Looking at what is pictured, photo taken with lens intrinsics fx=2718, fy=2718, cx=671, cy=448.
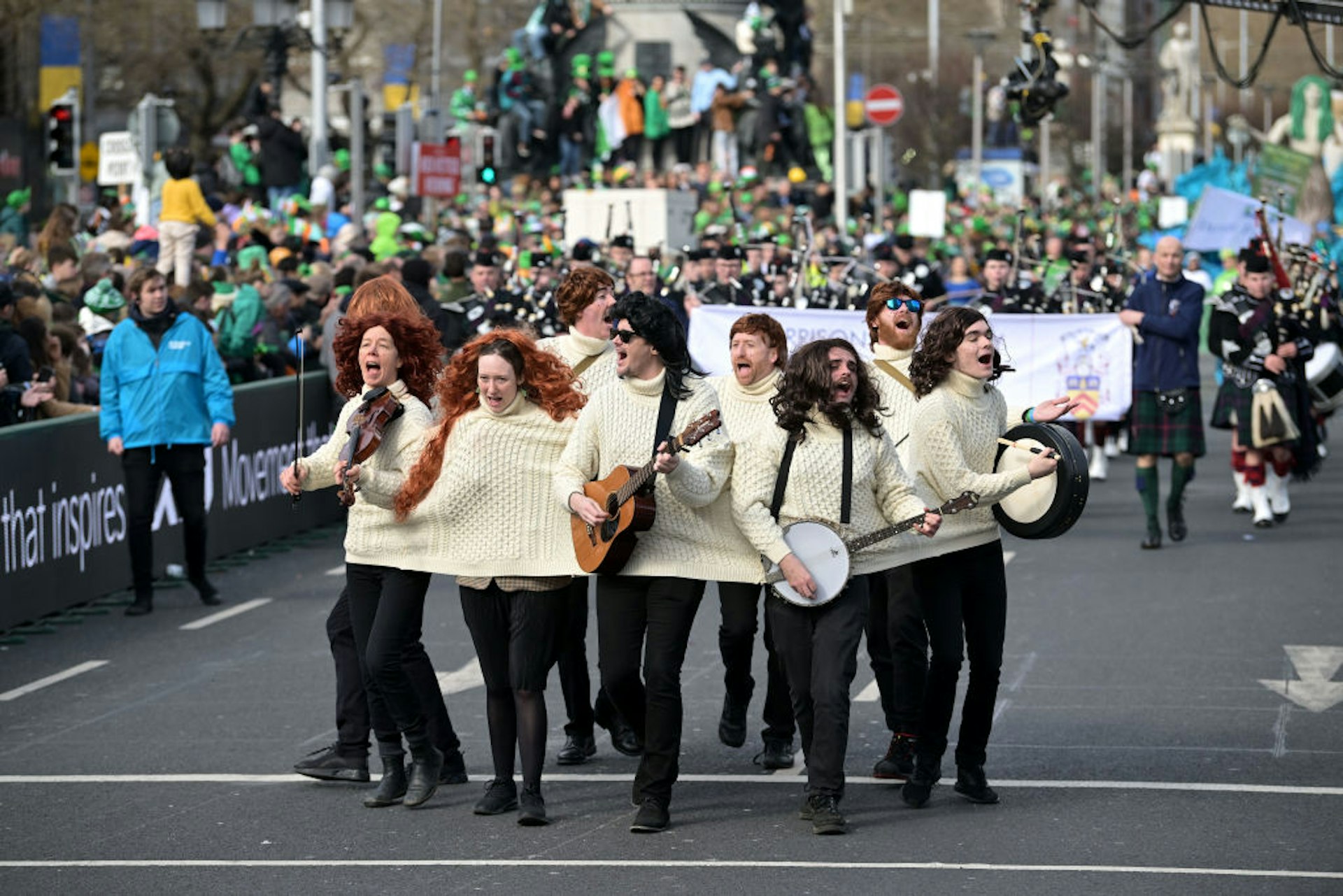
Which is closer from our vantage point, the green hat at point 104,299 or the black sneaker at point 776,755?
the black sneaker at point 776,755

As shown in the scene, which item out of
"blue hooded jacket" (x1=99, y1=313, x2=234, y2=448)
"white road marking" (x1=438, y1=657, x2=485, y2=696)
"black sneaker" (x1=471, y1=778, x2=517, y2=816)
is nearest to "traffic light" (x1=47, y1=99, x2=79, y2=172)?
"blue hooded jacket" (x1=99, y1=313, x2=234, y2=448)

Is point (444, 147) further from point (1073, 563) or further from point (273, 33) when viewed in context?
point (1073, 563)

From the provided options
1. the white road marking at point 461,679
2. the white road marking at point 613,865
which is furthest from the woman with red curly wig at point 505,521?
the white road marking at point 461,679

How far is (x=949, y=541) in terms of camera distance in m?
9.46

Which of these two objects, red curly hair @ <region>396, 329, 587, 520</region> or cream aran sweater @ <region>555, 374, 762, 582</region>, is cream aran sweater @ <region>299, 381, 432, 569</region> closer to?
red curly hair @ <region>396, 329, 587, 520</region>

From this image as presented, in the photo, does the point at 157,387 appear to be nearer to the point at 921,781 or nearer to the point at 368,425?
the point at 368,425

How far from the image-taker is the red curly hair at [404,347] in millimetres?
9570

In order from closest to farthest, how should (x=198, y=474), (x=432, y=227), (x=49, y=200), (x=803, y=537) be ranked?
(x=803, y=537)
(x=198, y=474)
(x=432, y=227)
(x=49, y=200)

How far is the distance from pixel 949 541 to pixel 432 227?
23.2 metres

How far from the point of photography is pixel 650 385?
29.7ft

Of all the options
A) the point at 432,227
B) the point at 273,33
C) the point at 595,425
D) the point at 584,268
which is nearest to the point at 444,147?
the point at 432,227

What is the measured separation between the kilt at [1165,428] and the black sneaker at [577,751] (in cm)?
761

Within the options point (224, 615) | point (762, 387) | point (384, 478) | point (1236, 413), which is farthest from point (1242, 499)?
point (384, 478)

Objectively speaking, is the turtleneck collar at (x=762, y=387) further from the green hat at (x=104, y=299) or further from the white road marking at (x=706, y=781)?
the green hat at (x=104, y=299)
